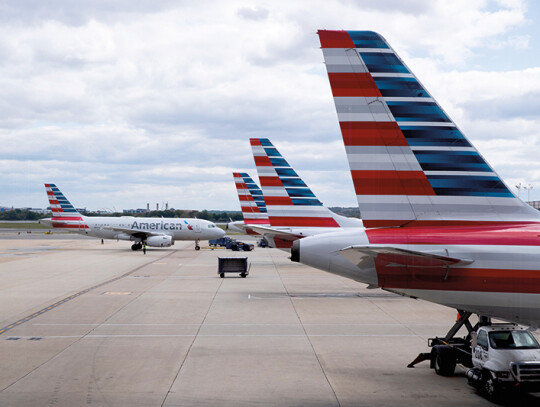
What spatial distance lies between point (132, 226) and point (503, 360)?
233ft

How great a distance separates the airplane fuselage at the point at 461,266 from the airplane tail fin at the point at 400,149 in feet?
1.47

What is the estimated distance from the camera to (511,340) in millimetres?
13758

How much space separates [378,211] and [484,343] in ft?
13.6

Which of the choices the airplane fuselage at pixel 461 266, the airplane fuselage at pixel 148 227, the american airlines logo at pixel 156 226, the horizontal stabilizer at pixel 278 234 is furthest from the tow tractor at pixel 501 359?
the american airlines logo at pixel 156 226

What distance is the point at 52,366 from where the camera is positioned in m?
16.7

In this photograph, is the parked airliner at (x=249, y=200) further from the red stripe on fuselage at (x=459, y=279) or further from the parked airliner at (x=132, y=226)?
the red stripe on fuselage at (x=459, y=279)

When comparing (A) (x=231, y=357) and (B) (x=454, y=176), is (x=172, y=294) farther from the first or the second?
(B) (x=454, y=176)

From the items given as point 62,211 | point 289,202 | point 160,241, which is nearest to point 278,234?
point 289,202

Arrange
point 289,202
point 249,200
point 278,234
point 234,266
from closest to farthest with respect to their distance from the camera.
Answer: point 278,234 < point 289,202 < point 234,266 < point 249,200

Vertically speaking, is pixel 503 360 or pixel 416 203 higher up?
pixel 416 203

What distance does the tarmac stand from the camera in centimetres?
1402

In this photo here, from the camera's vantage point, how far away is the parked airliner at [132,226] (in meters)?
79.6

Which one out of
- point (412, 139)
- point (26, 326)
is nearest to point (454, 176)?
point (412, 139)

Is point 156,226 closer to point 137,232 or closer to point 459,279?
point 137,232
